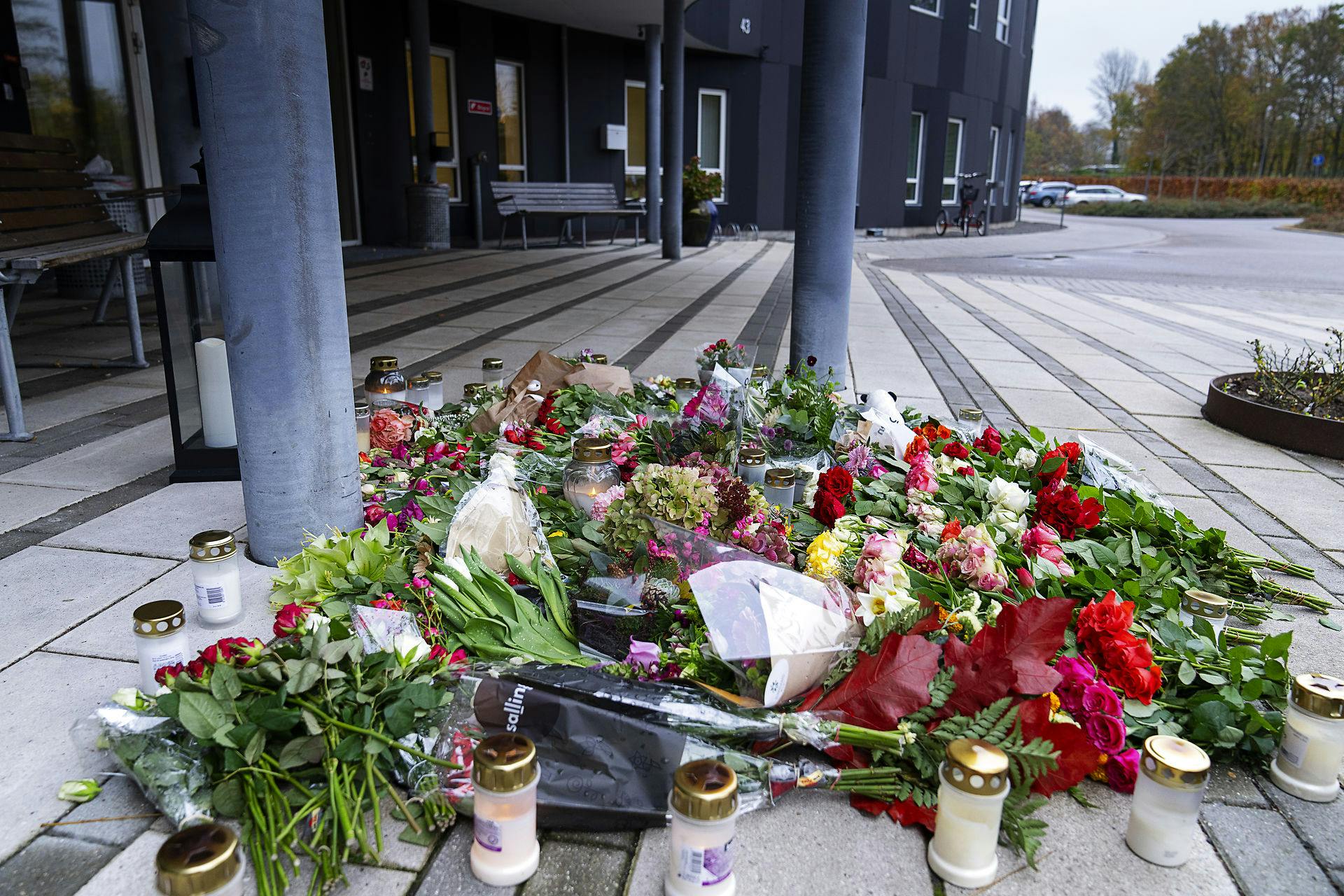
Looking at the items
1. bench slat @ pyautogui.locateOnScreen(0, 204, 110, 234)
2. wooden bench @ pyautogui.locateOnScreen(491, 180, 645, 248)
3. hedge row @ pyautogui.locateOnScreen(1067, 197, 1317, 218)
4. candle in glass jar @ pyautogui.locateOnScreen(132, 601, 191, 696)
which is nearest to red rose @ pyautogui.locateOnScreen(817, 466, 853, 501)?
candle in glass jar @ pyautogui.locateOnScreen(132, 601, 191, 696)

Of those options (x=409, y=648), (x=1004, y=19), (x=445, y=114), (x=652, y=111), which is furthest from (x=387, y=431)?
(x=1004, y=19)

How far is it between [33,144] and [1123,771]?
594 cm

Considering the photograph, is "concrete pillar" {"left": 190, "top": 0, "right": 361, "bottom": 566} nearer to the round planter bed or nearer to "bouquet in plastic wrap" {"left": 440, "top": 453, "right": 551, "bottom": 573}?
"bouquet in plastic wrap" {"left": 440, "top": 453, "right": 551, "bottom": 573}

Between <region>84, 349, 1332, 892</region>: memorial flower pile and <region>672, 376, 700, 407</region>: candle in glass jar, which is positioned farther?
<region>672, 376, 700, 407</region>: candle in glass jar

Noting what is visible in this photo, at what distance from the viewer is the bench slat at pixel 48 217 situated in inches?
164

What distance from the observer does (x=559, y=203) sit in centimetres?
1366

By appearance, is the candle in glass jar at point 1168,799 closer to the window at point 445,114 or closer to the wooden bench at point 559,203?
the wooden bench at point 559,203

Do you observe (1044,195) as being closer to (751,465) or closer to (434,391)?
(434,391)

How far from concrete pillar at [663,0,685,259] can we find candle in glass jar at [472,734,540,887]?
419 inches

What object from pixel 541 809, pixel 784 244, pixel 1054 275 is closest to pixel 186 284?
pixel 541 809

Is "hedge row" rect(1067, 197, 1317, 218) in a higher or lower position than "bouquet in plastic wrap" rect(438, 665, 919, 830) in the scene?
higher

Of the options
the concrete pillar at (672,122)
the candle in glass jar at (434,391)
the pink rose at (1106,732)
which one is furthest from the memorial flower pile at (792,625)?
the concrete pillar at (672,122)

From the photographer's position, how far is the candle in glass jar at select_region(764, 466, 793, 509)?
7.55 ft

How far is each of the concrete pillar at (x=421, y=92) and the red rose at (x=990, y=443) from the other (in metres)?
10.3
